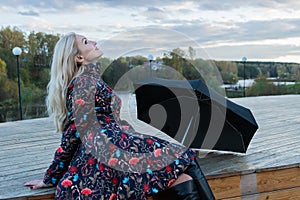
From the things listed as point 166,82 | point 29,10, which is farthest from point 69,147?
point 29,10

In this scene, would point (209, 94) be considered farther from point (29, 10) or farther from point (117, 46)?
point (29, 10)

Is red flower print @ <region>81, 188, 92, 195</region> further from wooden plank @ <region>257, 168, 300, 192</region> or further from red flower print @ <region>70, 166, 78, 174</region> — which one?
wooden plank @ <region>257, 168, 300, 192</region>

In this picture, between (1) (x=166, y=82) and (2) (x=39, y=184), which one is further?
(1) (x=166, y=82)

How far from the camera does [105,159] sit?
5.41 ft

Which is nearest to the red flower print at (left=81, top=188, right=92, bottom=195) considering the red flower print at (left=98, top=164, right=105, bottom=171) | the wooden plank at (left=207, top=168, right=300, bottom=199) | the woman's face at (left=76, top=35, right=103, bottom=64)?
the red flower print at (left=98, top=164, right=105, bottom=171)

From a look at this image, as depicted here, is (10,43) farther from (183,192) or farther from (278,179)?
(183,192)

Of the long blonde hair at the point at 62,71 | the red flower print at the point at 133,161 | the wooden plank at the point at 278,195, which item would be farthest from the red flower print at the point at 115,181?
the wooden plank at the point at 278,195

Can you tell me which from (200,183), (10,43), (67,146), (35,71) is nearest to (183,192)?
(200,183)

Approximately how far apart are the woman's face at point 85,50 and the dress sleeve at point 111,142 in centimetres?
14

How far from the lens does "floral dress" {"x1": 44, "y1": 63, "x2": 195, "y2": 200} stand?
1621 mm

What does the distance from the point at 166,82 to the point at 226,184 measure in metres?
0.74

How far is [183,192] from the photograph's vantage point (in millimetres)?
1631

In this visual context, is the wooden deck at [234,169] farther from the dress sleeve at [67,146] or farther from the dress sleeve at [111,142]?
the dress sleeve at [111,142]

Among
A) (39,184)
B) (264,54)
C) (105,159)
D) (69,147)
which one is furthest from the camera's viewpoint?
(264,54)
